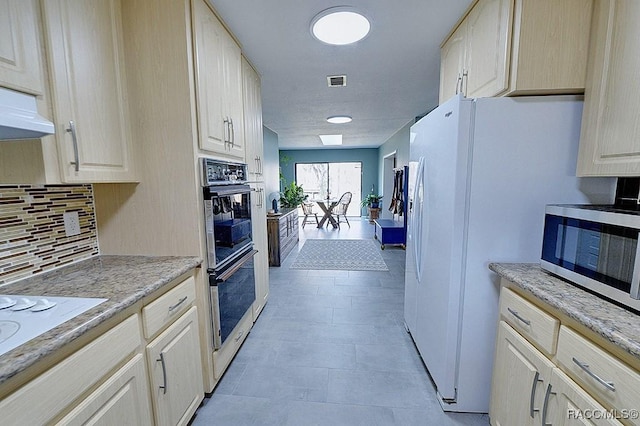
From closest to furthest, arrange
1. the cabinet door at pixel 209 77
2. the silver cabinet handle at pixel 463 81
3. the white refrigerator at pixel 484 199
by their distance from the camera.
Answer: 1. the white refrigerator at pixel 484 199
2. the cabinet door at pixel 209 77
3. the silver cabinet handle at pixel 463 81

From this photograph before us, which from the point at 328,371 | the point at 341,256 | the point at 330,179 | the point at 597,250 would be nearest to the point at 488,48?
the point at 597,250

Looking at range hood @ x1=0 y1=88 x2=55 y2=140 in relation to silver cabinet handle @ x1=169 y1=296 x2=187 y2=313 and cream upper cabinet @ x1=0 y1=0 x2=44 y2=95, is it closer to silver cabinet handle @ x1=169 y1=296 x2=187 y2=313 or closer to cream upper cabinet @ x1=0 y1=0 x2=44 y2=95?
cream upper cabinet @ x1=0 y1=0 x2=44 y2=95

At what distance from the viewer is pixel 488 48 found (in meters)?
1.47

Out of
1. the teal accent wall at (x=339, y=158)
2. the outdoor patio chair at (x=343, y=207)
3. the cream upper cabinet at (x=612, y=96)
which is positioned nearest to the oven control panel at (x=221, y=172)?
the cream upper cabinet at (x=612, y=96)

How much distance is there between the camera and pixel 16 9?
0.91m

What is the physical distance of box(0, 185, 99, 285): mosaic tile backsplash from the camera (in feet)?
3.81

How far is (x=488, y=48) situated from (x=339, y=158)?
7679 mm

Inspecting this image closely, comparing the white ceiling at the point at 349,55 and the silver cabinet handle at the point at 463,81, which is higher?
the white ceiling at the point at 349,55

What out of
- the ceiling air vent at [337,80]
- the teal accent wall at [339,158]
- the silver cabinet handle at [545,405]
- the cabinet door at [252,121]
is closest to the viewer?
the silver cabinet handle at [545,405]

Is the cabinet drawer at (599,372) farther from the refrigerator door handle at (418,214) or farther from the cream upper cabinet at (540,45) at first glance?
the cream upper cabinet at (540,45)

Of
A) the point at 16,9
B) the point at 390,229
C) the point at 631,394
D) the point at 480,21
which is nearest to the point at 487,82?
the point at 480,21

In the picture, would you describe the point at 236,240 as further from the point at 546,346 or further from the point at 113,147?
A: the point at 546,346

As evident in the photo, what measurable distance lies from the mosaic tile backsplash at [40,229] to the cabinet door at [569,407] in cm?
214

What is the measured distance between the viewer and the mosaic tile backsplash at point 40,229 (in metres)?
1.16
